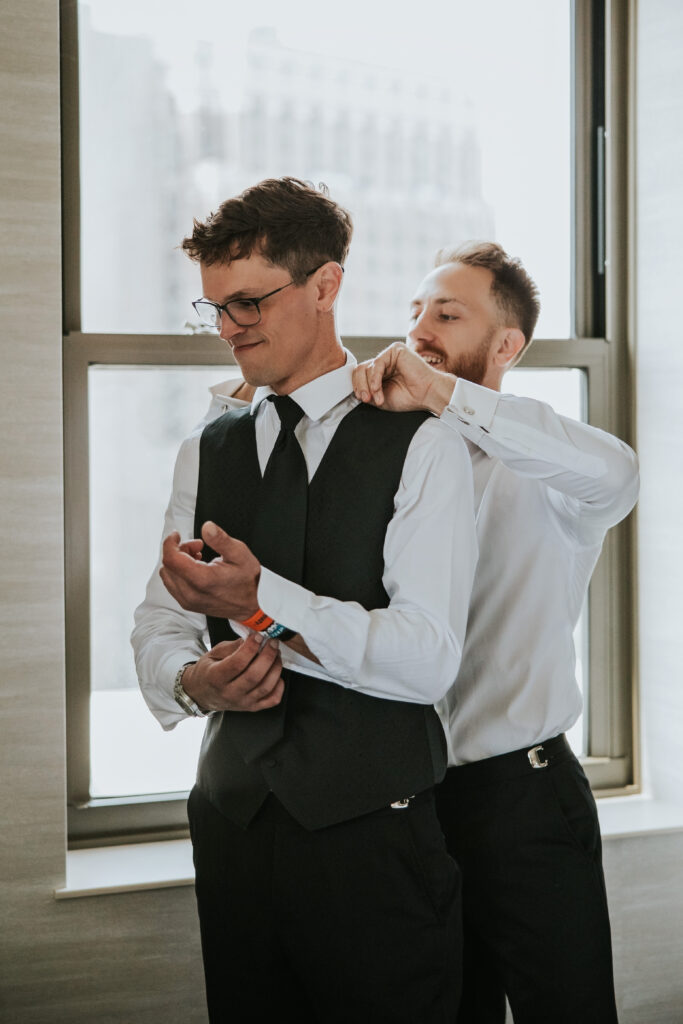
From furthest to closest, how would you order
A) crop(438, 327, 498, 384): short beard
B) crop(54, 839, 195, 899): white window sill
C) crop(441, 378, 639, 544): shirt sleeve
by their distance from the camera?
crop(54, 839, 195, 899): white window sill < crop(438, 327, 498, 384): short beard < crop(441, 378, 639, 544): shirt sleeve

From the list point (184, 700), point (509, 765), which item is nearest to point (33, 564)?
point (184, 700)

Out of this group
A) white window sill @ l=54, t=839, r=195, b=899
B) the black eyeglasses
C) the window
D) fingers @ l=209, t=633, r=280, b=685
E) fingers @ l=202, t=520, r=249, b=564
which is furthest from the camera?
the window

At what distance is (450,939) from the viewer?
125 cm

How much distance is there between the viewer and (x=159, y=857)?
6.55ft

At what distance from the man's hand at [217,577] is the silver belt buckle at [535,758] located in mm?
668

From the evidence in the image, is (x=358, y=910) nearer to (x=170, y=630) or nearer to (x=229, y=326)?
(x=170, y=630)

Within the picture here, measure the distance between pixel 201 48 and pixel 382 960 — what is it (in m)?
1.95

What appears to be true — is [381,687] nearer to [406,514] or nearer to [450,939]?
[406,514]

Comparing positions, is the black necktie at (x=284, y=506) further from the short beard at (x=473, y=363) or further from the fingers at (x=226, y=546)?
the short beard at (x=473, y=363)

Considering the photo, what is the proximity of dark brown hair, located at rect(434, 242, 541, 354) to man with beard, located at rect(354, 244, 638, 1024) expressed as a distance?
92 millimetres

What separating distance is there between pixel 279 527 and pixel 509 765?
617 millimetres

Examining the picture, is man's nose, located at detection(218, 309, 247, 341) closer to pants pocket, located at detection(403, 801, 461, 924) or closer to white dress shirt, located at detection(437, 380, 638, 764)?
white dress shirt, located at detection(437, 380, 638, 764)

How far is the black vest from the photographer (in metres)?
1.23

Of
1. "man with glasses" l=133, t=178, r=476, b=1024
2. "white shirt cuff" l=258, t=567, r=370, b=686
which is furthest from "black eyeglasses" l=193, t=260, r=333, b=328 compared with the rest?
"white shirt cuff" l=258, t=567, r=370, b=686
